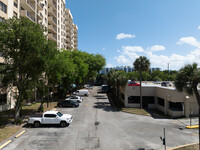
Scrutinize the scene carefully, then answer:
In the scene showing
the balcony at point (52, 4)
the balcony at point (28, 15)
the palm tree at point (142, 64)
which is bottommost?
the palm tree at point (142, 64)

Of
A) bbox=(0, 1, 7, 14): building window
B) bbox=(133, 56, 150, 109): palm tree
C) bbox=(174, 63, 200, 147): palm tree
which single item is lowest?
bbox=(174, 63, 200, 147): palm tree

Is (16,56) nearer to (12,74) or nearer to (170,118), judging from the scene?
(12,74)

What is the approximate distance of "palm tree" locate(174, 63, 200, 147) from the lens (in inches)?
504

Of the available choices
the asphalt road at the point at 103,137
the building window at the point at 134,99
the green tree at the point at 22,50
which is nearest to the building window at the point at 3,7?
the green tree at the point at 22,50

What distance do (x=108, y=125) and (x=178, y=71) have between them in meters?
10.3

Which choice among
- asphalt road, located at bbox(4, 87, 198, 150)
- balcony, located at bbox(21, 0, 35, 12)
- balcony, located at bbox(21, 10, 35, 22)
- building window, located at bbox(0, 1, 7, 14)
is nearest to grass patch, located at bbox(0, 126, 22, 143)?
asphalt road, located at bbox(4, 87, 198, 150)

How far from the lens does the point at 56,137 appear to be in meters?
13.9

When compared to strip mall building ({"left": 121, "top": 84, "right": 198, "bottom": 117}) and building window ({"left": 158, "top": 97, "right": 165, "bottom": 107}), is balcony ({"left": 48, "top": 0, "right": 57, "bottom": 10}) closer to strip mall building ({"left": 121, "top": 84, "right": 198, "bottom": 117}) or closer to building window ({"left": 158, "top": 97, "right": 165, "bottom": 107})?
strip mall building ({"left": 121, "top": 84, "right": 198, "bottom": 117})

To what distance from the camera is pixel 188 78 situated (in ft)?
42.3

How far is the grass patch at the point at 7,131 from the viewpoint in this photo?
44.8ft

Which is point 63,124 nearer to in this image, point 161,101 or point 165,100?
point 165,100

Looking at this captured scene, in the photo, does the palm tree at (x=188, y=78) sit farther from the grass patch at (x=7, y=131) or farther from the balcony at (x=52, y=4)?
the balcony at (x=52, y=4)

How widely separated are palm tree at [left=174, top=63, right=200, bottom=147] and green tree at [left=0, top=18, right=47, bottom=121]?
15833mm

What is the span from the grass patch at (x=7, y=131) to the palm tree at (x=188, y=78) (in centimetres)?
1737
